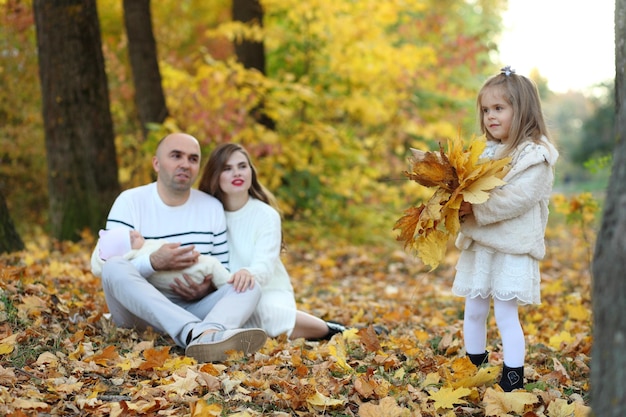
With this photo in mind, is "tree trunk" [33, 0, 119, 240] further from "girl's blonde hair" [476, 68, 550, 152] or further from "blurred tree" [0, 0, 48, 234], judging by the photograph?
"girl's blonde hair" [476, 68, 550, 152]

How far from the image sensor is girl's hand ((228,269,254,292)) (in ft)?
14.3

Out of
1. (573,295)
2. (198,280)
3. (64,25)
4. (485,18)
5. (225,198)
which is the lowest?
(573,295)

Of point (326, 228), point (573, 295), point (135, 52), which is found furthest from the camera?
point (326, 228)

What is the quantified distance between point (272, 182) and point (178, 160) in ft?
20.2

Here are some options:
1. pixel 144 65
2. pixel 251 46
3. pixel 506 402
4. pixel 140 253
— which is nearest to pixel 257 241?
pixel 140 253

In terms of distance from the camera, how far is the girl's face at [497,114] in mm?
3635

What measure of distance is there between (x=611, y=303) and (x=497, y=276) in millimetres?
1443

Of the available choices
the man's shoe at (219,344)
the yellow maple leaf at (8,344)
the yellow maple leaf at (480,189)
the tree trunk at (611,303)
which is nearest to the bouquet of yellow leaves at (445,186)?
the yellow maple leaf at (480,189)

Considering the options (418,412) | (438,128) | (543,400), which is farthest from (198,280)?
(438,128)

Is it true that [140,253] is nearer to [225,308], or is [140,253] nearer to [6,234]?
[225,308]

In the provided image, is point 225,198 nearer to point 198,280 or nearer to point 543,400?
point 198,280

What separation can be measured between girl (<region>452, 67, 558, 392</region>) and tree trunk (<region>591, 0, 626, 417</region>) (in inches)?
48.4

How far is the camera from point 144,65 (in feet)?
32.3

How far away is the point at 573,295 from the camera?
669 centimetres
